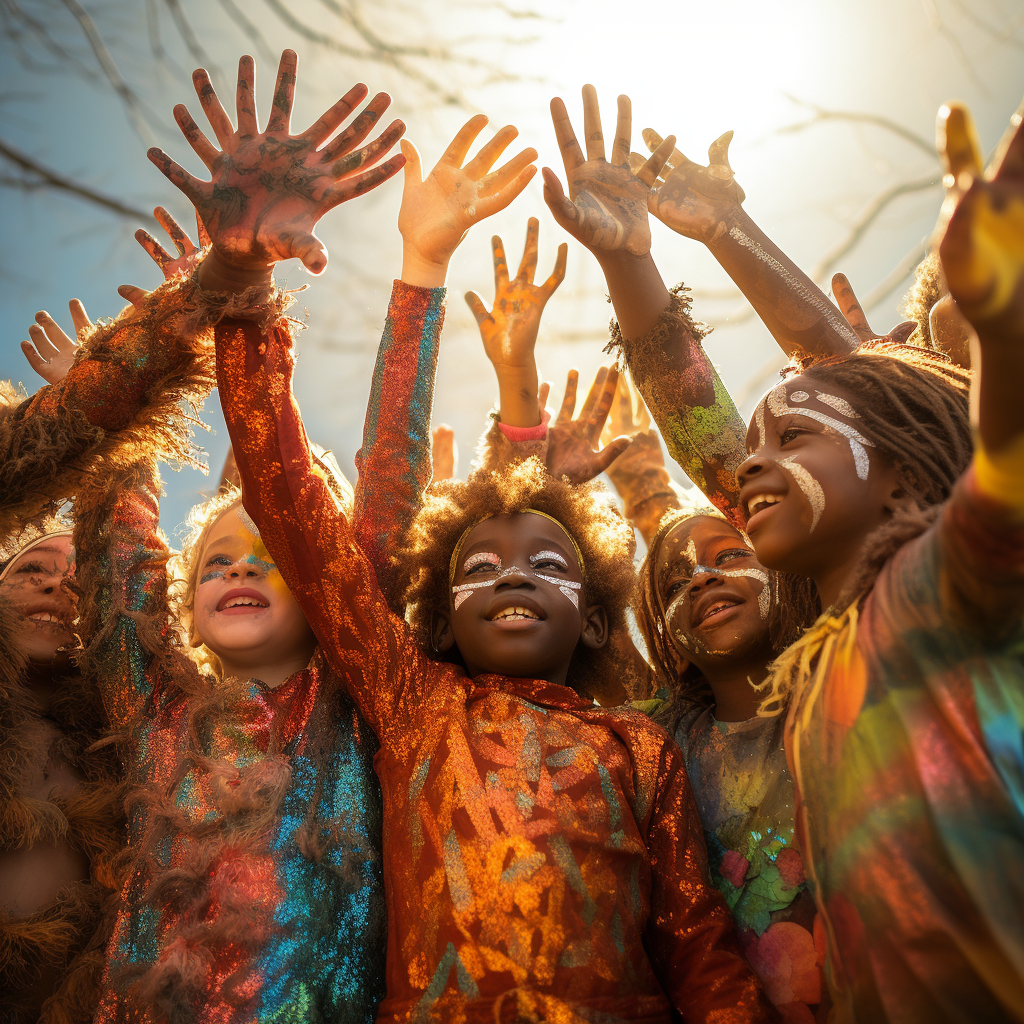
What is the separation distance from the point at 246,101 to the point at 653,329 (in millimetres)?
1233

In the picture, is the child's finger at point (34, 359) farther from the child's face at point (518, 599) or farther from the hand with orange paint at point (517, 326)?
the child's face at point (518, 599)

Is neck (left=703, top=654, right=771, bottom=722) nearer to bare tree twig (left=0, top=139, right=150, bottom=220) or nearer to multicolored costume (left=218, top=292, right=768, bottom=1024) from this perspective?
multicolored costume (left=218, top=292, right=768, bottom=1024)

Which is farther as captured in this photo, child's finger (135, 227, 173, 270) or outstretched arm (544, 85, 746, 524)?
child's finger (135, 227, 173, 270)

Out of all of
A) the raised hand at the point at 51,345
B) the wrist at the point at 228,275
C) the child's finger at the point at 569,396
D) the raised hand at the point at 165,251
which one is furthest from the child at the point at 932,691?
the raised hand at the point at 51,345

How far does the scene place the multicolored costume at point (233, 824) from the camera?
1.83 m

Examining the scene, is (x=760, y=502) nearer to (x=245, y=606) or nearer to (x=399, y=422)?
(x=399, y=422)

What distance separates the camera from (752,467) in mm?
1761

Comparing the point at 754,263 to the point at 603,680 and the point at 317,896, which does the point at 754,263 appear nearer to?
the point at 603,680

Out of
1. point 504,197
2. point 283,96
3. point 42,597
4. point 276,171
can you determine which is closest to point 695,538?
point 504,197

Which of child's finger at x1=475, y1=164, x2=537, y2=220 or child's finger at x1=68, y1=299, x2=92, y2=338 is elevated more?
child's finger at x1=68, y1=299, x2=92, y2=338

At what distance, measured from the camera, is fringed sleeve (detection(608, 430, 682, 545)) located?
3766mm

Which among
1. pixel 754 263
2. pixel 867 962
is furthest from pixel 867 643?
pixel 754 263

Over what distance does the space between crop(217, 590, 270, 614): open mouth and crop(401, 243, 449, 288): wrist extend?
1.02 metres

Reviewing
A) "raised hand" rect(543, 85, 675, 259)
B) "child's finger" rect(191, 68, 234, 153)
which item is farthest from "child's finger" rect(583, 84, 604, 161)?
"child's finger" rect(191, 68, 234, 153)
